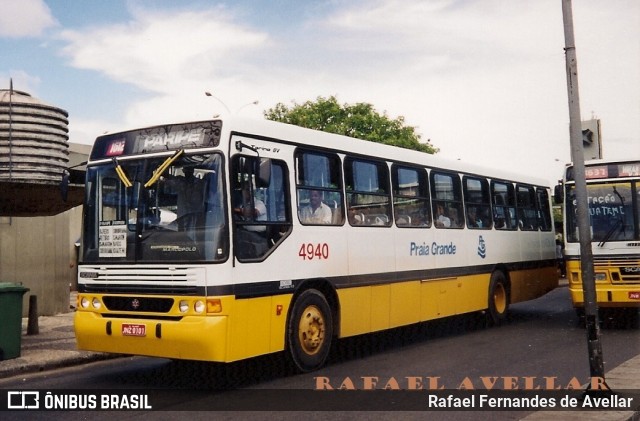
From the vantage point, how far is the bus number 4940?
935 cm

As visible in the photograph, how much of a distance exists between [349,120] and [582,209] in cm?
4431

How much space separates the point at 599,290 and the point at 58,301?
1298 centimetres

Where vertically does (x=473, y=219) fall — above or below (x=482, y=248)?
above

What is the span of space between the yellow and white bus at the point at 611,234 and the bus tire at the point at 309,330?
5715 millimetres

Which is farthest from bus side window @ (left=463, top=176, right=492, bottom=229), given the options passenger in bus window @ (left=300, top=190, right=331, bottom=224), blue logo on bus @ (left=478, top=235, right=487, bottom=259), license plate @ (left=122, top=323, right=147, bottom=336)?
license plate @ (left=122, top=323, right=147, bottom=336)

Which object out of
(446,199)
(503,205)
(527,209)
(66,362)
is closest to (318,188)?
(446,199)

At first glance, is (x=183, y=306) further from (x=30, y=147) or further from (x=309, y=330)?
(x=30, y=147)

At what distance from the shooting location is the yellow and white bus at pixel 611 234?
12922 mm

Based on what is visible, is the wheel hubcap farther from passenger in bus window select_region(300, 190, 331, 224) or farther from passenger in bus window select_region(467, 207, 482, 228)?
passenger in bus window select_region(467, 207, 482, 228)

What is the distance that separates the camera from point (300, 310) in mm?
9195

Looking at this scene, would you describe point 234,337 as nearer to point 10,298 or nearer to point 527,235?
point 10,298

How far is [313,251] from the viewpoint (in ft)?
31.2

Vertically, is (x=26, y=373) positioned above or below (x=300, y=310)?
below

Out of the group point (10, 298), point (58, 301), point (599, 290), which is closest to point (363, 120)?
point (58, 301)
